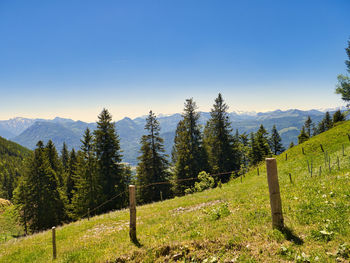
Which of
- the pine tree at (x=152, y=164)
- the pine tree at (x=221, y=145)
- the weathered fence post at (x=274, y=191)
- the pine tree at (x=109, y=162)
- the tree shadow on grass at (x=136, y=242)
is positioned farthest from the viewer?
the pine tree at (x=221, y=145)

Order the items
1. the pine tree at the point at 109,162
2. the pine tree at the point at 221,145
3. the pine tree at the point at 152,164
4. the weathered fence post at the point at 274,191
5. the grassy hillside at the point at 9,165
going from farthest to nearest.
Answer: the grassy hillside at the point at 9,165
the pine tree at the point at 221,145
the pine tree at the point at 152,164
the pine tree at the point at 109,162
the weathered fence post at the point at 274,191

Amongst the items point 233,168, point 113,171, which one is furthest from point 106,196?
point 233,168

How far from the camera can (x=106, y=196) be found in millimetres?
27859

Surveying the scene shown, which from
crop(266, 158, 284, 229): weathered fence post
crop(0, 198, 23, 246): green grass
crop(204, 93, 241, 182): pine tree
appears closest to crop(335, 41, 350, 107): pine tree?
crop(204, 93, 241, 182): pine tree

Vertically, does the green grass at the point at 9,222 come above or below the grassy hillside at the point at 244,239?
below

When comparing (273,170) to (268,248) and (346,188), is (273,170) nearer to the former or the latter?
(268,248)

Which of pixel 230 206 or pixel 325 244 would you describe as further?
pixel 230 206

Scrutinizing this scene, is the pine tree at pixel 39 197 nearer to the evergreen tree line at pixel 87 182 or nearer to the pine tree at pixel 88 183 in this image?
the evergreen tree line at pixel 87 182

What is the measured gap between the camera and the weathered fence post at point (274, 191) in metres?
5.54

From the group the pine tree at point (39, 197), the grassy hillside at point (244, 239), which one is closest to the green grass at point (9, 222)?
the pine tree at point (39, 197)

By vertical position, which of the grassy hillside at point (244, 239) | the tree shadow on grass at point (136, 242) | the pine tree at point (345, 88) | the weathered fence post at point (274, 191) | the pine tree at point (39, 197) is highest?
the pine tree at point (345, 88)

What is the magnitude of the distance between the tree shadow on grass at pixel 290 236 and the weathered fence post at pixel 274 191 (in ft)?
0.44

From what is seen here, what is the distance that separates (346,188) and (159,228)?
27.7 ft

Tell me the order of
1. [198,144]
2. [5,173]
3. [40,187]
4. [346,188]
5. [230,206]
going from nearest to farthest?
[346,188]
[230,206]
[40,187]
[198,144]
[5,173]
